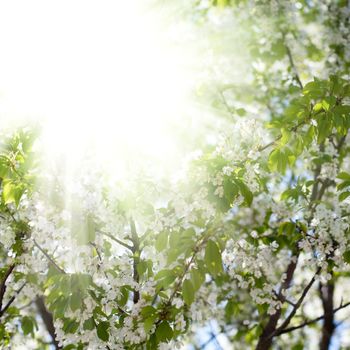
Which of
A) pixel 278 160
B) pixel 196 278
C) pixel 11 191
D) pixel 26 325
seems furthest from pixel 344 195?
pixel 26 325

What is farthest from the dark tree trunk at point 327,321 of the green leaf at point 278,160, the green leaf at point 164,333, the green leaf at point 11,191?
the green leaf at point 11,191

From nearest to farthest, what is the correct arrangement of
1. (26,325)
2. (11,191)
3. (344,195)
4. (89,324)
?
(89,324), (11,191), (344,195), (26,325)

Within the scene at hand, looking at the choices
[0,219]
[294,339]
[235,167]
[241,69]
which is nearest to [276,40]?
[241,69]

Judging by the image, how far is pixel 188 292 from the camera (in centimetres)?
272

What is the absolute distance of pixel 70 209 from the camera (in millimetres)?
2697

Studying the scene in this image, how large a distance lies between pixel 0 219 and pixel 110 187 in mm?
1155

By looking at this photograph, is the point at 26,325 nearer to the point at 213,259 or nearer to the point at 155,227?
the point at 155,227

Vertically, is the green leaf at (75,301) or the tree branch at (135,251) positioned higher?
the tree branch at (135,251)

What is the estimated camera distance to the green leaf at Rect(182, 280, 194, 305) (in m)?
2.70

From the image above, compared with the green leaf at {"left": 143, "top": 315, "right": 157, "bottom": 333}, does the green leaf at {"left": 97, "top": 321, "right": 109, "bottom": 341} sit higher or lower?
higher

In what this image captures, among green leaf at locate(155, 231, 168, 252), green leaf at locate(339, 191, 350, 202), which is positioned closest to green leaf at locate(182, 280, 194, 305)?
green leaf at locate(155, 231, 168, 252)

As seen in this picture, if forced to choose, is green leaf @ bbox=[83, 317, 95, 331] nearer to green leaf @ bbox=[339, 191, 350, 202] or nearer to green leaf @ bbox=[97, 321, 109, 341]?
green leaf @ bbox=[97, 321, 109, 341]

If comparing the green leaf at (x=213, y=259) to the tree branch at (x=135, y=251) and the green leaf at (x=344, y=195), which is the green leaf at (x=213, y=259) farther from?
the green leaf at (x=344, y=195)

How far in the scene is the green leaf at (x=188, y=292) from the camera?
270 centimetres
